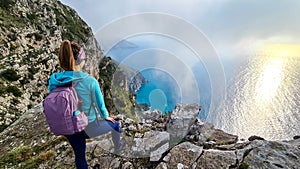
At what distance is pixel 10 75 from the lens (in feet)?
75.4

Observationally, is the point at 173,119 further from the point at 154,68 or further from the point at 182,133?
the point at 154,68

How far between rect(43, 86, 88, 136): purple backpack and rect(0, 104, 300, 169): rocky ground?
3103mm

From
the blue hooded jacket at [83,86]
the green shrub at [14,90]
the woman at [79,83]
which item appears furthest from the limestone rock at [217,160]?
the green shrub at [14,90]

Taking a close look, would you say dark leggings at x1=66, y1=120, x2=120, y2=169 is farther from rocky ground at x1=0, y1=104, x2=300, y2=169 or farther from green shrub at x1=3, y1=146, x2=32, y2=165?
green shrub at x1=3, y1=146, x2=32, y2=165

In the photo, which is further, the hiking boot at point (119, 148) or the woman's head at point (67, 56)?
the hiking boot at point (119, 148)

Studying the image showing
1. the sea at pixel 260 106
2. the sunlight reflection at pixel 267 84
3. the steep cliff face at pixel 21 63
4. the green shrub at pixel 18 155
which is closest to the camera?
the green shrub at pixel 18 155

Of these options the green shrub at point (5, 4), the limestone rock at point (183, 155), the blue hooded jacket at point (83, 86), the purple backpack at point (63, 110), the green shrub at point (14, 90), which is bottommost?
the green shrub at point (14, 90)

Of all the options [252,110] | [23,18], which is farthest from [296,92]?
[23,18]

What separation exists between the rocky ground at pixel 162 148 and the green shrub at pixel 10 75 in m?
15.1

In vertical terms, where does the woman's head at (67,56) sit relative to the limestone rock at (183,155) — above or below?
above

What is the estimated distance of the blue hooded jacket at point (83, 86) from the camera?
4305 mm

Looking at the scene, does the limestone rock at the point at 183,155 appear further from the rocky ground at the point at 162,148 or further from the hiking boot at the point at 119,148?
the hiking boot at the point at 119,148

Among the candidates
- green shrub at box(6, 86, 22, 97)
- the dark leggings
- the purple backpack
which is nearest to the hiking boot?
the dark leggings

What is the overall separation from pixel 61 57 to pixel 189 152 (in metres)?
4.69
